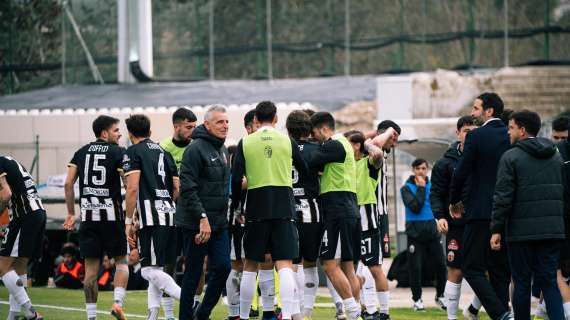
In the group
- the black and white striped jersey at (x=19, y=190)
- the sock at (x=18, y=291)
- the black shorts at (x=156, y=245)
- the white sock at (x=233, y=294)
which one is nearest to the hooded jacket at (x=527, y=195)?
the white sock at (x=233, y=294)

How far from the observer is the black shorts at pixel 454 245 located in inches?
516

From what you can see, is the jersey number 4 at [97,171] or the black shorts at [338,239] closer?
the black shorts at [338,239]

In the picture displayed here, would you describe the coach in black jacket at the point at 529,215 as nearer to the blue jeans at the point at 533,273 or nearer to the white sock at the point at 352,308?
the blue jeans at the point at 533,273

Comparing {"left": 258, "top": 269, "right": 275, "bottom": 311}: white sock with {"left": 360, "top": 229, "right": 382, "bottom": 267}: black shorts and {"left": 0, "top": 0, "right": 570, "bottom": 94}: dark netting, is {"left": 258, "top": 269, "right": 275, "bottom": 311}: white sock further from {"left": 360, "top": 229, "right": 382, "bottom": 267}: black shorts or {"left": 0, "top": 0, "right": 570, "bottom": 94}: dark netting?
{"left": 0, "top": 0, "right": 570, "bottom": 94}: dark netting

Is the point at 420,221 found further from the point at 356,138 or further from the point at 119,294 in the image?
the point at 119,294

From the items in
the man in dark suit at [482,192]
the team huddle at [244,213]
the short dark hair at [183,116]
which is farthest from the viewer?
the short dark hair at [183,116]

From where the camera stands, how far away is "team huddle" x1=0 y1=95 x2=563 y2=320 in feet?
40.3

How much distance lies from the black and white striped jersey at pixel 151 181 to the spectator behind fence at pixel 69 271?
25.5 feet

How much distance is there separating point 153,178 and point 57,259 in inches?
359

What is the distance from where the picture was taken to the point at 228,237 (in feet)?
42.0

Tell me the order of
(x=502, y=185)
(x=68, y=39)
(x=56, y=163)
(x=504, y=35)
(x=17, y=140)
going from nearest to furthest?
1. (x=502, y=185)
2. (x=56, y=163)
3. (x=17, y=140)
4. (x=504, y=35)
5. (x=68, y=39)

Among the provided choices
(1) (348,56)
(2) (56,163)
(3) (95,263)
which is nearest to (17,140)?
(2) (56,163)

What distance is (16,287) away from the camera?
13.8 metres

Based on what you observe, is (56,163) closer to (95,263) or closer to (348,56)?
(348,56)
